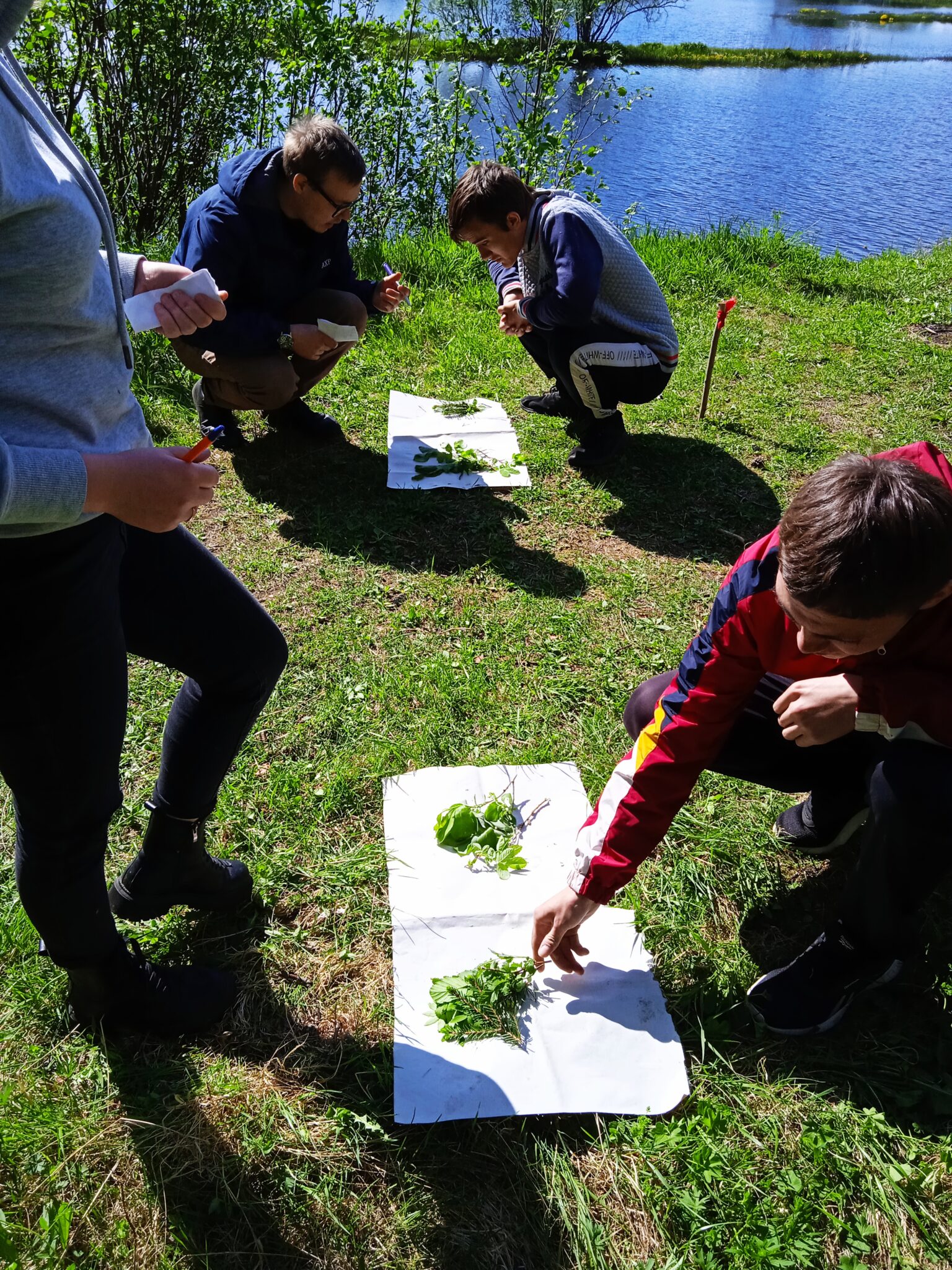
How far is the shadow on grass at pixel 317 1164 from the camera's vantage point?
1473 millimetres

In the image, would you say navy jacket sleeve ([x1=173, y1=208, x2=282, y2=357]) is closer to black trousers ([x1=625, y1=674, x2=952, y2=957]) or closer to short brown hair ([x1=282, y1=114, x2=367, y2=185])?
short brown hair ([x1=282, y1=114, x2=367, y2=185])

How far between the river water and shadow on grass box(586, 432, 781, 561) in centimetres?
345

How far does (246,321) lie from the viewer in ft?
11.4

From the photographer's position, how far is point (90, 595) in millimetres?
1276

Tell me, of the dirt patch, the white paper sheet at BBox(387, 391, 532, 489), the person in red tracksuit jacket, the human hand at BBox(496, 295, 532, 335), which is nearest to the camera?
the person in red tracksuit jacket

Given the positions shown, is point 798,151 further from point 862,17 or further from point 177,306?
point 862,17

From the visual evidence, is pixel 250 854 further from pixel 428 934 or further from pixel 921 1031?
pixel 921 1031

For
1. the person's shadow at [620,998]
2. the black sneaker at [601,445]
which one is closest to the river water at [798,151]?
the black sneaker at [601,445]

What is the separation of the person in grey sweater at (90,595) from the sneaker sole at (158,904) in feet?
0.04

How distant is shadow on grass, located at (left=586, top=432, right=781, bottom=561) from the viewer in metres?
3.37

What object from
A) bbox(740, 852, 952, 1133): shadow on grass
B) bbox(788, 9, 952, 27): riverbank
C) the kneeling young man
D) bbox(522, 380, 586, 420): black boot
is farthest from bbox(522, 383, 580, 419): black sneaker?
bbox(788, 9, 952, 27): riverbank

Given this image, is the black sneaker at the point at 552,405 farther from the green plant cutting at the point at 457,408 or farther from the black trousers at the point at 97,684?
the black trousers at the point at 97,684

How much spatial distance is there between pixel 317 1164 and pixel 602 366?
9.89 ft

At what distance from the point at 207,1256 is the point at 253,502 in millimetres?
2585
